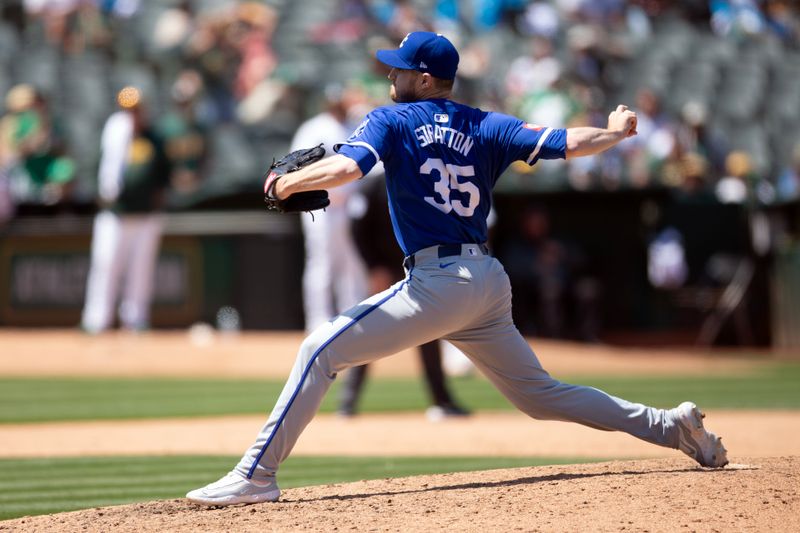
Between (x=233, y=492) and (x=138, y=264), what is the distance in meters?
8.99

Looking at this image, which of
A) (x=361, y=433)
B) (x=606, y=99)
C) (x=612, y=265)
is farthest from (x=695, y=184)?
(x=361, y=433)

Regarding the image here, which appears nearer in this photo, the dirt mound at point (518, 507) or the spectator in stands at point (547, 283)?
the dirt mound at point (518, 507)

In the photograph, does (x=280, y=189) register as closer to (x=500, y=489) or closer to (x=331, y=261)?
(x=500, y=489)

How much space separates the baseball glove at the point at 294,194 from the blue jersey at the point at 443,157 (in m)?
0.18

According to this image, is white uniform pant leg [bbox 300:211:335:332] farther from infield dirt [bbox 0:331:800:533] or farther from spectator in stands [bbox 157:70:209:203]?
infield dirt [bbox 0:331:800:533]

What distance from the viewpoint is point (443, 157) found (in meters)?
4.84

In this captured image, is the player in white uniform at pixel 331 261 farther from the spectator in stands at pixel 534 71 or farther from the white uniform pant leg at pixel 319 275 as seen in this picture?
the spectator in stands at pixel 534 71

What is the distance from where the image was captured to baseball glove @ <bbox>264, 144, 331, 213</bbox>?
464 cm

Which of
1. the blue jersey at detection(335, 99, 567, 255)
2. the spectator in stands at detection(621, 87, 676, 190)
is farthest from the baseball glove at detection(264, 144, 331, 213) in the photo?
the spectator in stands at detection(621, 87, 676, 190)

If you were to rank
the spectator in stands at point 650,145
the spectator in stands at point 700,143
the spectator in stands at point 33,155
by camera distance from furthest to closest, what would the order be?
the spectator in stands at point 700,143
the spectator in stands at point 650,145
the spectator in stands at point 33,155

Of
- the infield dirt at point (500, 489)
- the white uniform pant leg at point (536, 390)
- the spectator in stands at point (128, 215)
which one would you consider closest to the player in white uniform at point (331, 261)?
the spectator in stands at point (128, 215)

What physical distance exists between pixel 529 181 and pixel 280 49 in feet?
14.2

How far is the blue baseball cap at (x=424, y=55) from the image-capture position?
4891 mm

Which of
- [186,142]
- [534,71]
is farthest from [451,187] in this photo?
[534,71]
